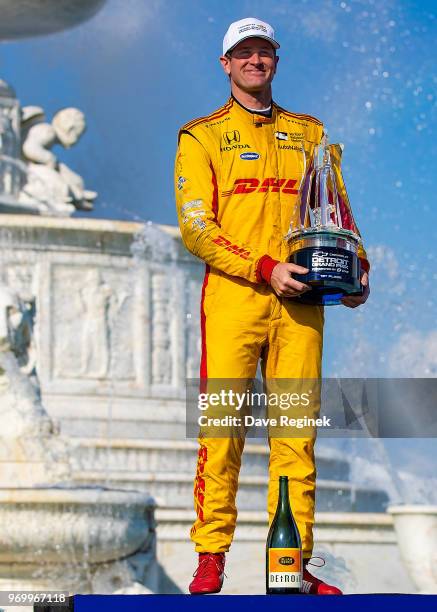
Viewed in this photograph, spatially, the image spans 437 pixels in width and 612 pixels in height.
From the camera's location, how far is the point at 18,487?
332 inches

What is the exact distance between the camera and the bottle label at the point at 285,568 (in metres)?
3.81

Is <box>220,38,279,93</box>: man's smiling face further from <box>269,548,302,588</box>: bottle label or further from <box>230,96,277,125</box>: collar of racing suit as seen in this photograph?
<box>269,548,302,588</box>: bottle label

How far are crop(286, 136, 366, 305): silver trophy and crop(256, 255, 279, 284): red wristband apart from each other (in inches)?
2.0

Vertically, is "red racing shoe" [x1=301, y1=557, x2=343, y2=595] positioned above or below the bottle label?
below

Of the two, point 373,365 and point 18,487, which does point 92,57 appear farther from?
point 18,487

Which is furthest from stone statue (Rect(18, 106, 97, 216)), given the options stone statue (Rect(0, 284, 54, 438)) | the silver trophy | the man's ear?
the silver trophy

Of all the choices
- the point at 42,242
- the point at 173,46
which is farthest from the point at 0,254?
the point at 173,46

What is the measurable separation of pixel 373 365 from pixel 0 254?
337 centimetres

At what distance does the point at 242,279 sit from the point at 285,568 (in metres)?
0.79

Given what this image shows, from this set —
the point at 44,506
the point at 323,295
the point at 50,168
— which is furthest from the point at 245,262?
the point at 50,168

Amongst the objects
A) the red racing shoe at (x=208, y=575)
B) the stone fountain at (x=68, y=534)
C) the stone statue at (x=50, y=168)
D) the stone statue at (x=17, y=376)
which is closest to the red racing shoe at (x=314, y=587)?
the red racing shoe at (x=208, y=575)

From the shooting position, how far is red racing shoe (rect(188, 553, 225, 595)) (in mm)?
3984

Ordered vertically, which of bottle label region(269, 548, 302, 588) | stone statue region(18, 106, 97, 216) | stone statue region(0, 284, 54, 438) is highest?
stone statue region(18, 106, 97, 216)

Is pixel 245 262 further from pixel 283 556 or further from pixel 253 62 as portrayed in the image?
pixel 283 556
